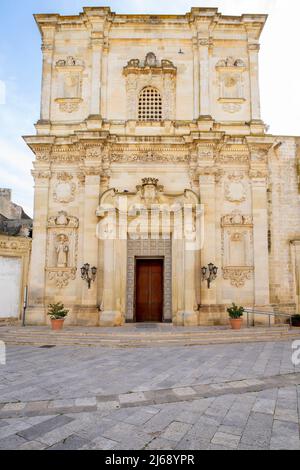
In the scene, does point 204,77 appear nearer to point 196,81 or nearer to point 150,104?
point 196,81

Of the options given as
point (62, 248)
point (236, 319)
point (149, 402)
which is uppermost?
point (62, 248)

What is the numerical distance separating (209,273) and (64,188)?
7.85 m

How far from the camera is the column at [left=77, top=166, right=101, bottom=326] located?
47.7 feet

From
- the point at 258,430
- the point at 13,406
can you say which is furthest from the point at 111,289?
the point at 258,430

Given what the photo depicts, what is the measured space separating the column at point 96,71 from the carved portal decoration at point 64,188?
3.39 meters

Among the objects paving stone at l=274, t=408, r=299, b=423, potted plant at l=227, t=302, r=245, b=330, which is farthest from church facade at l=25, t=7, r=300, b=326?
paving stone at l=274, t=408, r=299, b=423

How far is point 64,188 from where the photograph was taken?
53.7 ft

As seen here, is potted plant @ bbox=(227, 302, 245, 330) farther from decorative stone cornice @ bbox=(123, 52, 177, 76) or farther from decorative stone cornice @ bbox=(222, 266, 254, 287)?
decorative stone cornice @ bbox=(123, 52, 177, 76)

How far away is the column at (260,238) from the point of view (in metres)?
15.2

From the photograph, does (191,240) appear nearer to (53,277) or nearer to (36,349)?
(53,277)

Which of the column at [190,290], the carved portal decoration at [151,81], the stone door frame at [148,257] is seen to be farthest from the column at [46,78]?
the column at [190,290]

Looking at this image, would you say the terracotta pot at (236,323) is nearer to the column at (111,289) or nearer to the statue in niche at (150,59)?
the column at (111,289)

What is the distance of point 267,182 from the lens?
669 inches

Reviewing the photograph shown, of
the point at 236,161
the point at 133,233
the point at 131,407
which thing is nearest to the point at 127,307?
the point at 133,233
